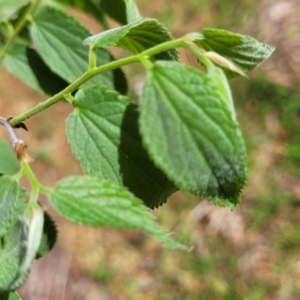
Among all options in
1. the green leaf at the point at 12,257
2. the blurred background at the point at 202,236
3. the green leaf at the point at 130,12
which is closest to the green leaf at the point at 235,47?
the green leaf at the point at 130,12

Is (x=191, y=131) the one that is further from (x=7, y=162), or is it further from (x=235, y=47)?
(x=7, y=162)

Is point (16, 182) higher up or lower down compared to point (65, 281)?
higher up

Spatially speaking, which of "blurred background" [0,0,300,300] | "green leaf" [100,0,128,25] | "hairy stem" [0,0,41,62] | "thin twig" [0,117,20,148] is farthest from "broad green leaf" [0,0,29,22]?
"blurred background" [0,0,300,300]

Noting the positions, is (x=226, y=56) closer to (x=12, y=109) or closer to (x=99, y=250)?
(x=99, y=250)

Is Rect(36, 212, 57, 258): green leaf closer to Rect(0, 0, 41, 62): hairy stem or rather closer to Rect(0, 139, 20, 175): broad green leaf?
Rect(0, 139, 20, 175): broad green leaf

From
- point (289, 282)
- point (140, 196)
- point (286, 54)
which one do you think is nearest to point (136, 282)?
point (289, 282)
